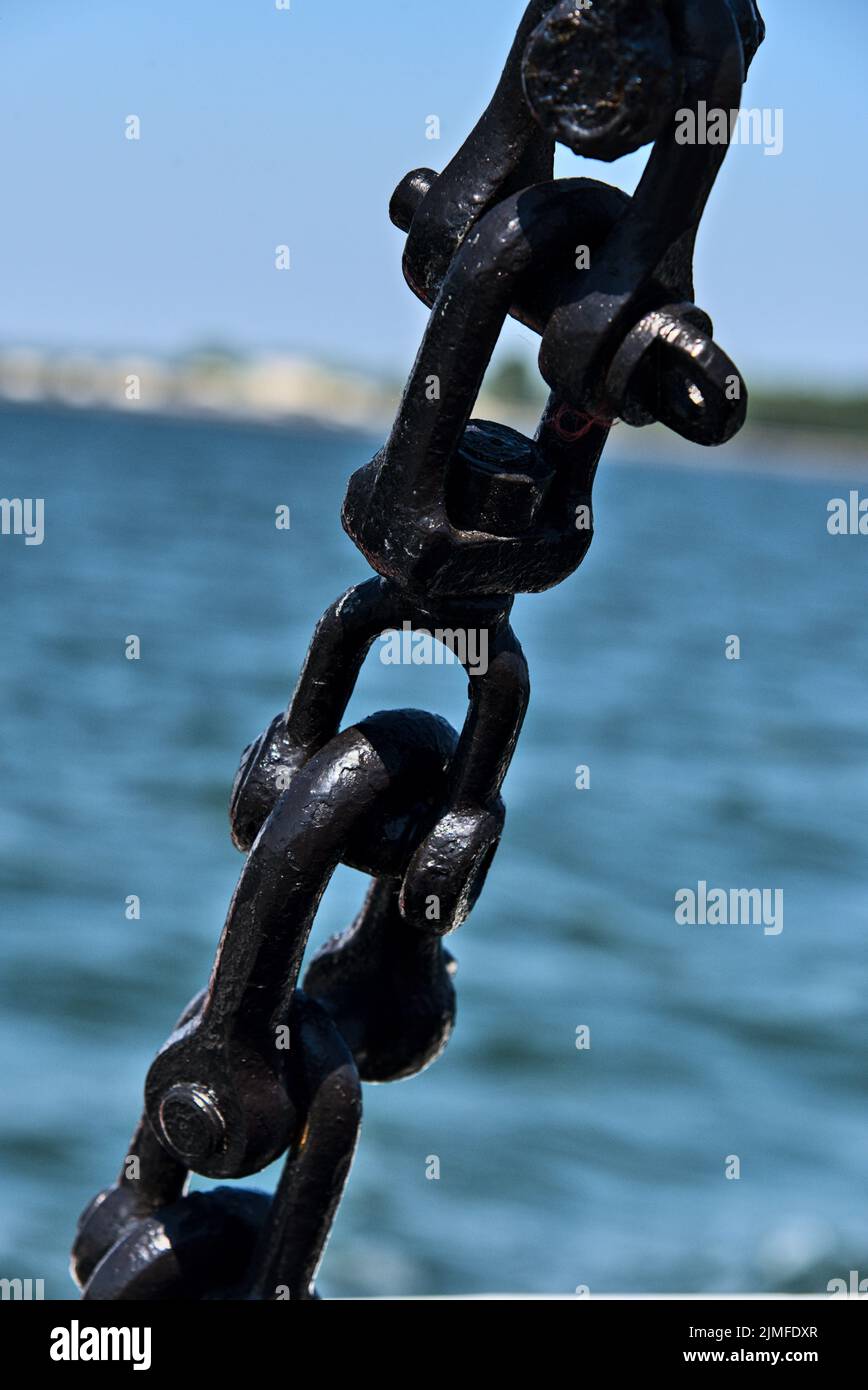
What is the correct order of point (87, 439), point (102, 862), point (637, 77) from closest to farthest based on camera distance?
point (637, 77) < point (102, 862) < point (87, 439)

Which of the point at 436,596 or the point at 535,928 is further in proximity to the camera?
the point at 535,928

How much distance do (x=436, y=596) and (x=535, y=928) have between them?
11301mm

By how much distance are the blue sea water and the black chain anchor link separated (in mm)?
5404

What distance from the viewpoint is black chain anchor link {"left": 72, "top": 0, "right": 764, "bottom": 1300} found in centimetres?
113

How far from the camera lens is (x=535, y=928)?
1238 cm

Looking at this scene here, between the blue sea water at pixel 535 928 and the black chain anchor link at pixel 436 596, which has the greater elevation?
the black chain anchor link at pixel 436 596

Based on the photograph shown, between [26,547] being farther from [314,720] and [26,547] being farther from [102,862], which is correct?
[314,720]

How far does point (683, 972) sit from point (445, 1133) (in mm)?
2858

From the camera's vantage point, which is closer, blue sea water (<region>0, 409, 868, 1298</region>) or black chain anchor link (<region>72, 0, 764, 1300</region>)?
black chain anchor link (<region>72, 0, 764, 1300</region>)

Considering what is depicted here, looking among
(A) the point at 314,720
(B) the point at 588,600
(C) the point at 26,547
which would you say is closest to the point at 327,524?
(C) the point at 26,547

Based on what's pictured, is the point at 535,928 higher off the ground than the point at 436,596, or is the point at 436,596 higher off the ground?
the point at 436,596

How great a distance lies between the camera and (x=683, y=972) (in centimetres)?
1167

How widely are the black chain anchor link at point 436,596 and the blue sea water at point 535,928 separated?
5.40 meters

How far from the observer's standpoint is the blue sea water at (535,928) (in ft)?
27.6
